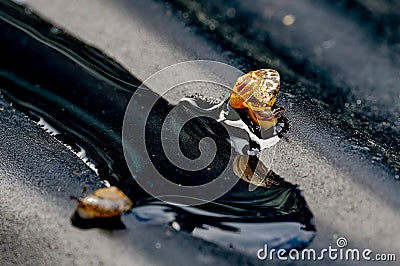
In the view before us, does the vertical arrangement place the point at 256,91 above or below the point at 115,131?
above

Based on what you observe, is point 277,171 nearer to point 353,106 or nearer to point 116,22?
point 353,106

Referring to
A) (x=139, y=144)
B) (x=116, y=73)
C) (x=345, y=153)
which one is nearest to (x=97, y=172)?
(x=139, y=144)

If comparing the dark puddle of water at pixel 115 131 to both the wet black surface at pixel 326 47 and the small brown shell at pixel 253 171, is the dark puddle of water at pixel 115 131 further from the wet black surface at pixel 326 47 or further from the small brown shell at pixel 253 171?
the wet black surface at pixel 326 47

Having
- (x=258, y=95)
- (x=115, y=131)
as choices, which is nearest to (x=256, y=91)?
(x=258, y=95)

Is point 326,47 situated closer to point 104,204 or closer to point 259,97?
point 259,97

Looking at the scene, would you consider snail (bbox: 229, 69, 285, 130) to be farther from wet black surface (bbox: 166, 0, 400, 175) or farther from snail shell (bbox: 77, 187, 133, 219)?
snail shell (bbox: 77, 187, 133, 219)

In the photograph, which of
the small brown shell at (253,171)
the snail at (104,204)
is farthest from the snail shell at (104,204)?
the small brown shell at (253,171)
